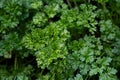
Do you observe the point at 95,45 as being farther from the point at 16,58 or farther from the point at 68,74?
the point at 16,58

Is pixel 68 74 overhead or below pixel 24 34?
below

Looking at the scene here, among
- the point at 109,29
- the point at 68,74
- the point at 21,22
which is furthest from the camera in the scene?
the point at 21,22

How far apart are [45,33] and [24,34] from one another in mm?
342

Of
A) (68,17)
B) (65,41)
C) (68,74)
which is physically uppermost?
(68,17)

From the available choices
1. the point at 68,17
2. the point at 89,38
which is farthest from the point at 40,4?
the point at 89,38

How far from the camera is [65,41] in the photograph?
2.50 metres

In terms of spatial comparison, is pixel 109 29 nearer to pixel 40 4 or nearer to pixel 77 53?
pixel 77 53

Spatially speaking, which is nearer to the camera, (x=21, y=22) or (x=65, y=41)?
(x=65, y=41)

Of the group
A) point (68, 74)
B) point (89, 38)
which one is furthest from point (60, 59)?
point (89, 38)

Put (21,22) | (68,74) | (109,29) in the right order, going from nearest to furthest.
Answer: (68,74) → (109,29) → (21,22)

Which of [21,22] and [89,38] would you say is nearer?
[89,38]

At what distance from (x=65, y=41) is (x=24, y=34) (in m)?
0.40

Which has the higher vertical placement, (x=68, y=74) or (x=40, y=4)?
(x=40, y=4)

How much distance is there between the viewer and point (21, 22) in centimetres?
270
